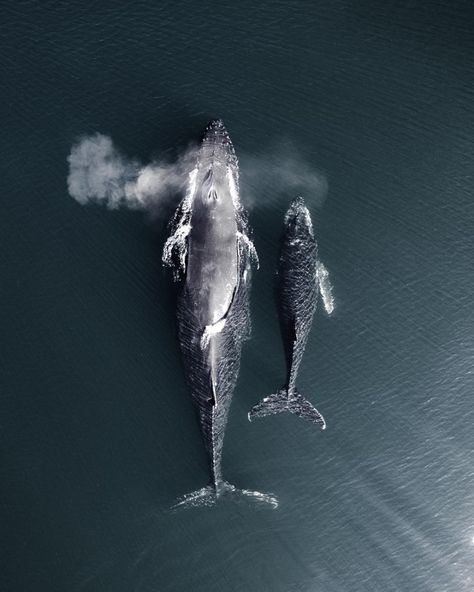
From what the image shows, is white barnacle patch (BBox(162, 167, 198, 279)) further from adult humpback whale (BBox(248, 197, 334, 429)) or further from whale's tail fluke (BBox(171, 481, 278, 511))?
whale's tail fluke (BBox(171, 481, 278, 511))

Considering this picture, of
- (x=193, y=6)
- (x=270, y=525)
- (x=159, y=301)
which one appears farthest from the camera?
(x=193, y=6)

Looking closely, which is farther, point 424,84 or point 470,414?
→ point 424,84

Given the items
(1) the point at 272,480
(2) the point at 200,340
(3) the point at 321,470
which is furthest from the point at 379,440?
(2) the point at 200,340

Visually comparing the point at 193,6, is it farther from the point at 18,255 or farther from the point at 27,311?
the point at 27,311

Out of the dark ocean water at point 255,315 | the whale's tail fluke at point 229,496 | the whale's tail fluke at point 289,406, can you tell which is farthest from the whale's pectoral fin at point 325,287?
the whale's tail fluke at point 229,496

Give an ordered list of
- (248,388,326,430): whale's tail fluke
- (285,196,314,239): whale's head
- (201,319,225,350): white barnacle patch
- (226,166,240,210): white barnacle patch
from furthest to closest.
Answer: (226,166,240,210): white barnacle patch
(285,196,314,239): whale's head
(248,388,326,430): whale's tail fluke
(201,319,225,350): white barnacle patch

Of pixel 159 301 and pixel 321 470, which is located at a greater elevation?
pixel 159 301

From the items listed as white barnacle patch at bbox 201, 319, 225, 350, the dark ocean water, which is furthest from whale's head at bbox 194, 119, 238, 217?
white barnacle patch at bbox 201, 319, 225, 350
